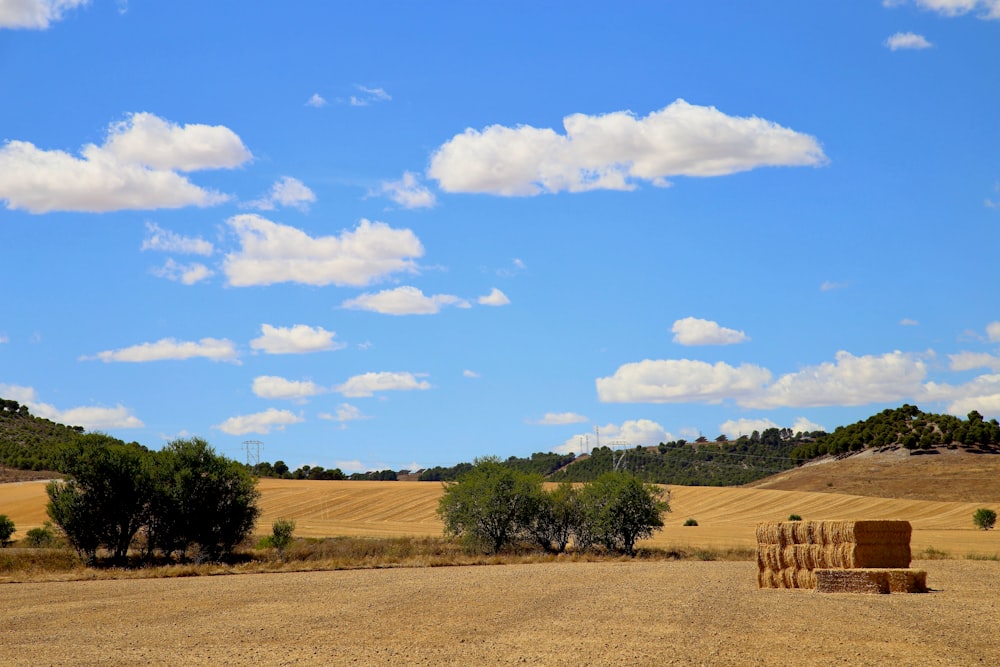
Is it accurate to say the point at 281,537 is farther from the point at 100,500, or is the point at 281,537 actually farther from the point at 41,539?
the point at 41,539

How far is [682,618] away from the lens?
2416cm

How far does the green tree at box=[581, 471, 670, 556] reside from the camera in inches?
2226

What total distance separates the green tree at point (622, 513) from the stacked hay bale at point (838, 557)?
73.7 feet

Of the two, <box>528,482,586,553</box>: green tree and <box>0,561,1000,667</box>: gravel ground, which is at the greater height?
<box>528,482,586,553</box>: green tree

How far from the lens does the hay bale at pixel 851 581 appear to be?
2966cm

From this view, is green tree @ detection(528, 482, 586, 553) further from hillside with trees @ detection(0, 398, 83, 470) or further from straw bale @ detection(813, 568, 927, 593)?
hillside with trees @ detection(0, 398, 83, 470)

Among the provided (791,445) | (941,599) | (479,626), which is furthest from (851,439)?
(479,626)

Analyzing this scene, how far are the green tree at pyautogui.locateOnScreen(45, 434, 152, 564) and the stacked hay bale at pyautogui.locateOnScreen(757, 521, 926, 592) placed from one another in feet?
104

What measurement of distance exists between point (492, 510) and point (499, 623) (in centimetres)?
3205

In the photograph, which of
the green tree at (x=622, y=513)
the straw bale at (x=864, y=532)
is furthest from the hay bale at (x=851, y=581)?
the green tree at (x=622, y=513)

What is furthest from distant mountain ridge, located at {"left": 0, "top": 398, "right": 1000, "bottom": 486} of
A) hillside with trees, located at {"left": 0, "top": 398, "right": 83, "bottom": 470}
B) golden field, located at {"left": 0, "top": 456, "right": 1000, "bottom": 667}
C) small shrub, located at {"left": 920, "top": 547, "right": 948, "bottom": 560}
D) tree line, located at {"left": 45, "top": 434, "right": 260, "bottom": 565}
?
small shrub, located at {"left": 920, "top": 547, "right": 948, "bottom": 560}

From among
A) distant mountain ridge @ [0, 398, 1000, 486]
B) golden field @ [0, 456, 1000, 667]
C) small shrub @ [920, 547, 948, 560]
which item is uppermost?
distant mountain ridge @ [0, 398, 1000, 486]

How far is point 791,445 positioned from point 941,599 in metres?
168

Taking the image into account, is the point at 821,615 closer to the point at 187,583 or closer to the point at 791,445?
the point at 187,583
